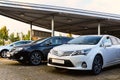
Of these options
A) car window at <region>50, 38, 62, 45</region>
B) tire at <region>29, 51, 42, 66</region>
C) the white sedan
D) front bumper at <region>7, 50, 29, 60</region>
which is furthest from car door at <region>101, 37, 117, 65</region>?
front bumper at <region>7, 50, 29, 60</region>

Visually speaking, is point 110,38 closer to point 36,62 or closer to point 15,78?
point 36,62

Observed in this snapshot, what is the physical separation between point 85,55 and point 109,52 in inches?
66.7

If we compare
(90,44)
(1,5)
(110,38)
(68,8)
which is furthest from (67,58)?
(68,8)

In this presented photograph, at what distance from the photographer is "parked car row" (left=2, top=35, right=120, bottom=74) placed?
788cm

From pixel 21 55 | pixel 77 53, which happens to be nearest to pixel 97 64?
pixel 77 53

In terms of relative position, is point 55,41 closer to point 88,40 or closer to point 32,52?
point 32,52

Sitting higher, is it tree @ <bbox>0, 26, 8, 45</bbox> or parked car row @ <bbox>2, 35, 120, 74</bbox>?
tree @ <bbox>0, 26, 8, 45</bbox>

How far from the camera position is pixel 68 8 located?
20719mm

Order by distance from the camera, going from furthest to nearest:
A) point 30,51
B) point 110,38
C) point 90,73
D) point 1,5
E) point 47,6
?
point 47,6
point 1,5
point 30,51
point 110,38
point 90,73

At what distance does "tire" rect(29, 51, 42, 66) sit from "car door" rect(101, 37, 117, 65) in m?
→ 3.34

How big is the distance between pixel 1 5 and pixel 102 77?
41.5 ft

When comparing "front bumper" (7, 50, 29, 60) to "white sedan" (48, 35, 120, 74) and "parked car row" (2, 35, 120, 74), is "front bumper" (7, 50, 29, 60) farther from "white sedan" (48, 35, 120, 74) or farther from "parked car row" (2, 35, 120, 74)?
"white sedan" (48, 35, 120, 74)

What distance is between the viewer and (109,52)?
9.23 metres

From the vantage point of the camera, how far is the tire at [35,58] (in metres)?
10.8
